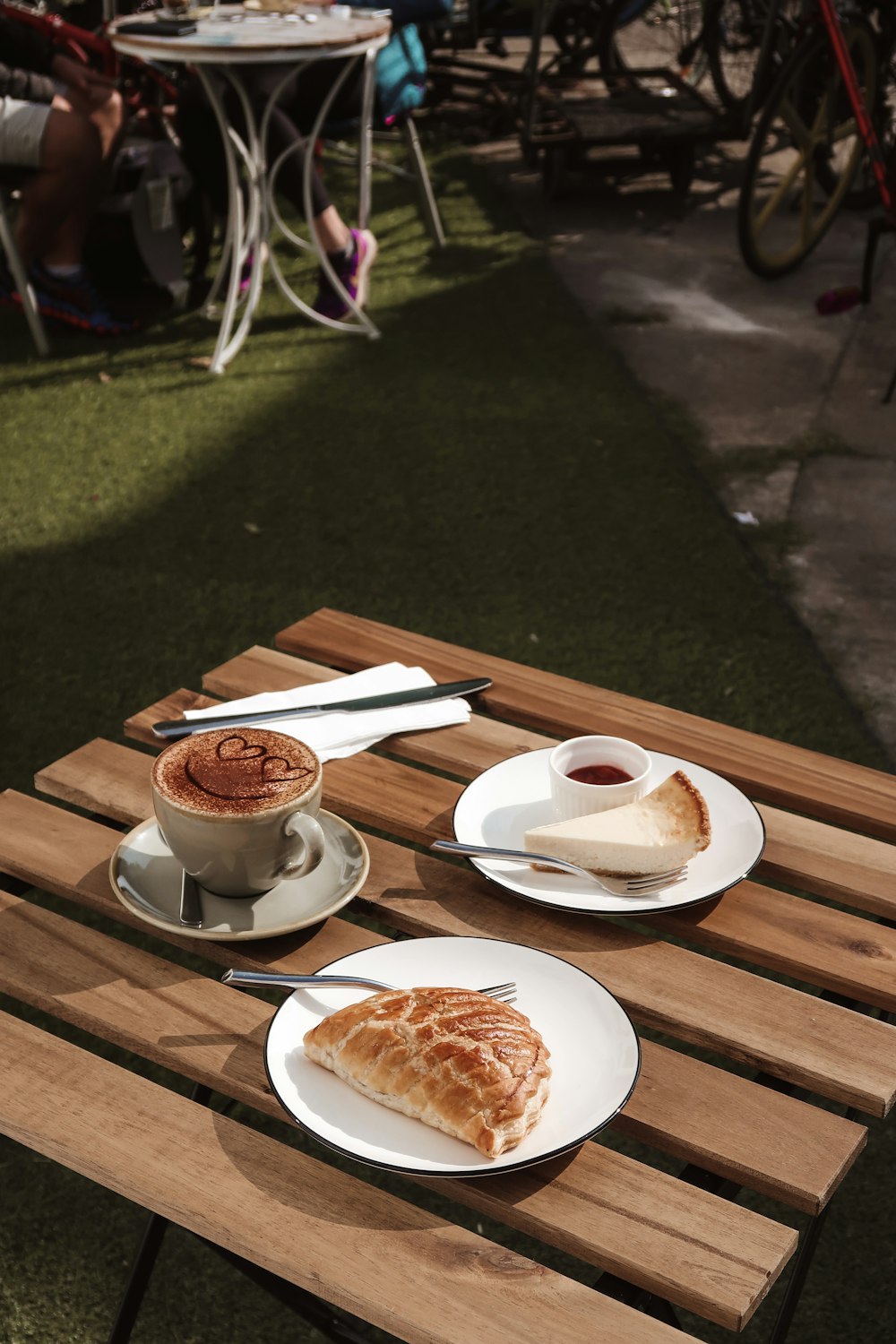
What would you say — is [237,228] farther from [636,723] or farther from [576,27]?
[576,27]

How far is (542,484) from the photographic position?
3709mm

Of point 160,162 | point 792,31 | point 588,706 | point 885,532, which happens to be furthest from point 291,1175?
point 792,31

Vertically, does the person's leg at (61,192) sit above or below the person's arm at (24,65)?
below

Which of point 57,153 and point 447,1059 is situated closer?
point 447,1059

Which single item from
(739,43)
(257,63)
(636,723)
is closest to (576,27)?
(739,43)

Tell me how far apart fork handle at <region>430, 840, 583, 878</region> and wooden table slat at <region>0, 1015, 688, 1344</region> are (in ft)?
1.03

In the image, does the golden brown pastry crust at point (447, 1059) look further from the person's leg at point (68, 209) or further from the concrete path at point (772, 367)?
the person's leg at point (68, 209)

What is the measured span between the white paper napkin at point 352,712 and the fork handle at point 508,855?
257 mm

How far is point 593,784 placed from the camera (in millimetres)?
1241

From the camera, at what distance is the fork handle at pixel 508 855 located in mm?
1179

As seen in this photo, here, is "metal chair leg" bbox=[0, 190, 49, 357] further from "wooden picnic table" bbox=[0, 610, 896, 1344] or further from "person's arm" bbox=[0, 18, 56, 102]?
"wooden picnic table" bbox=[0, 610, 896, 1344]

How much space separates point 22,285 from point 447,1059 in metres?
4.17

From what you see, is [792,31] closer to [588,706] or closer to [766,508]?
[766,508]

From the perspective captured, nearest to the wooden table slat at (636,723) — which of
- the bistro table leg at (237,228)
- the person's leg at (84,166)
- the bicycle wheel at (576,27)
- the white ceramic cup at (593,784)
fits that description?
the white ceramic cup at (593,784)
